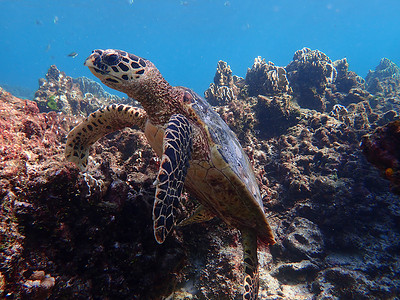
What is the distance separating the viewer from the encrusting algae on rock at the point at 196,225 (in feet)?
5.21

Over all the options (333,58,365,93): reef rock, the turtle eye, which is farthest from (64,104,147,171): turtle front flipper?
(333,58,365,93): reef rock

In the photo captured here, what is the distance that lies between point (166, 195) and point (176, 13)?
10905cm

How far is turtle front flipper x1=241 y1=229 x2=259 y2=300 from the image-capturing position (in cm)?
255

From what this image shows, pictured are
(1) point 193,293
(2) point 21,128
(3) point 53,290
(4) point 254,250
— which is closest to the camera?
(3) point 53,290

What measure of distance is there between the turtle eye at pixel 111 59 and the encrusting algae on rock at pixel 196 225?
5.00ft

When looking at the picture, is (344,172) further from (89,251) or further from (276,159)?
(89,251)

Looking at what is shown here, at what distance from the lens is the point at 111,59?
2922 millimetres

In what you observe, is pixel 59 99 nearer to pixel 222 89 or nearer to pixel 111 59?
pixel 222 89

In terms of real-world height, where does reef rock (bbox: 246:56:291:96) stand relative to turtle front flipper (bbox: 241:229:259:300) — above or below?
above

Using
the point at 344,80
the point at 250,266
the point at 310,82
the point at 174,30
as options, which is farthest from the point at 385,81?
the point at 174,30

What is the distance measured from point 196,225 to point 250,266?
0.99 metres

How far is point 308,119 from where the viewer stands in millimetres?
7391

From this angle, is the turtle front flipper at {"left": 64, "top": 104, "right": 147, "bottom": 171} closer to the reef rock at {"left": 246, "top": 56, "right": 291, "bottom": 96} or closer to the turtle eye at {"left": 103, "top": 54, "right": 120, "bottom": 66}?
the turtle eye at {"left": 103, "top": 54, "right": 120, "bottom": 66}

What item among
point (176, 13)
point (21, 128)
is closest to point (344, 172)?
point (21, 128)
